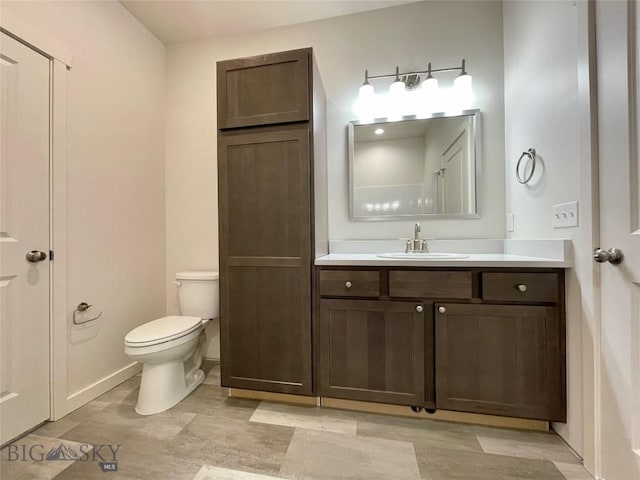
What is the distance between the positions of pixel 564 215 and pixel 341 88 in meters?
1.64

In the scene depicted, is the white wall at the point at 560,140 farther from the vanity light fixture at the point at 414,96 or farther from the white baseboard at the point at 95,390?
the white baseboard at the point at 95,390

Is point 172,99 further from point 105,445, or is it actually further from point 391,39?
point 105,445

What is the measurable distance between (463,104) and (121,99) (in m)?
2.42

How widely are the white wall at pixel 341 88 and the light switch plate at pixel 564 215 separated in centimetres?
54

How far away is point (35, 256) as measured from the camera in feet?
4.69

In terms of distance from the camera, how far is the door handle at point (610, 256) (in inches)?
40.4

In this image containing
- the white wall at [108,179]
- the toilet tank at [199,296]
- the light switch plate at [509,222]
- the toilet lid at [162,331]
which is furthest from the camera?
the toilet tank at [199,296]

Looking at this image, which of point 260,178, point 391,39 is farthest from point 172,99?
point 391,39

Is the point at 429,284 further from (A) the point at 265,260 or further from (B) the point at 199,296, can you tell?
(B) the point at 199,296

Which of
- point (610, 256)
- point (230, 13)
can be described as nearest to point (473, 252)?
point (610, 256)

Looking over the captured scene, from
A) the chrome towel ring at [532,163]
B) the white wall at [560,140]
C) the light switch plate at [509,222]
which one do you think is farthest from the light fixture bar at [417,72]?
the light switch plate at [509,222]

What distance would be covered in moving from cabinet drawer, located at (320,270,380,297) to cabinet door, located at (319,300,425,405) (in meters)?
0.05

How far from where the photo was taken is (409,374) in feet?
4.78

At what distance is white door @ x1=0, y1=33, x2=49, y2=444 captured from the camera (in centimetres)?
132
